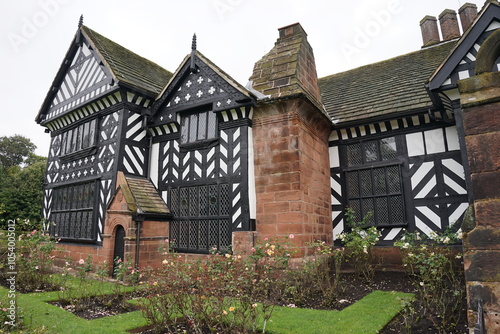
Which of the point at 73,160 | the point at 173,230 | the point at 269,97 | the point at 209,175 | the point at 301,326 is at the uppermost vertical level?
the point at 269,97

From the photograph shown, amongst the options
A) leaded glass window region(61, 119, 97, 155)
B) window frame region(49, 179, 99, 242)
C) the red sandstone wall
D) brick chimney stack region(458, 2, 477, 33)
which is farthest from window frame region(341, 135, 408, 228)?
leaded glass window region(61, 119, 97, 155)

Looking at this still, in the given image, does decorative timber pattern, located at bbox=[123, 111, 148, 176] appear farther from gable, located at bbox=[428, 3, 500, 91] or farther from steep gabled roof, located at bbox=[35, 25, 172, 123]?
gable, located at bbox=[428, 3, 500, 91]

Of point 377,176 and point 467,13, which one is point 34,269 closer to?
point 377,176

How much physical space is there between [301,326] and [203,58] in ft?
27.0

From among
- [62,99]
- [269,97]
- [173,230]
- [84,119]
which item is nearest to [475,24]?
[269,97]

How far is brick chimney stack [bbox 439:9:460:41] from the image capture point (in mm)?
13938

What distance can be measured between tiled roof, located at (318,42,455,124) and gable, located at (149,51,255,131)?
3.60 m

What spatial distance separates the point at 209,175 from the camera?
9633 mm

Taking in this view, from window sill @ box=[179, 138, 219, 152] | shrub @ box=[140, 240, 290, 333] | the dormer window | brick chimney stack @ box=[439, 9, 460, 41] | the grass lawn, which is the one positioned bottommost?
the grass lawn

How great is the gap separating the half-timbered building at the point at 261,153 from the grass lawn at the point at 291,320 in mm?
2500

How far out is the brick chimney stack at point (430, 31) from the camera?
14699 millimetres

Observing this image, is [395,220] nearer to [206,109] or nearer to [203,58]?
[206,109]

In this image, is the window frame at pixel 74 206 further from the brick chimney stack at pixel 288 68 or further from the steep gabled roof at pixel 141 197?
the brick chimney stack at pixel 288 68

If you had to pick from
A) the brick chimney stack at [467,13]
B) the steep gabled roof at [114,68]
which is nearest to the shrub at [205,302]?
Answer: the steep gabled roof at [114,68]
